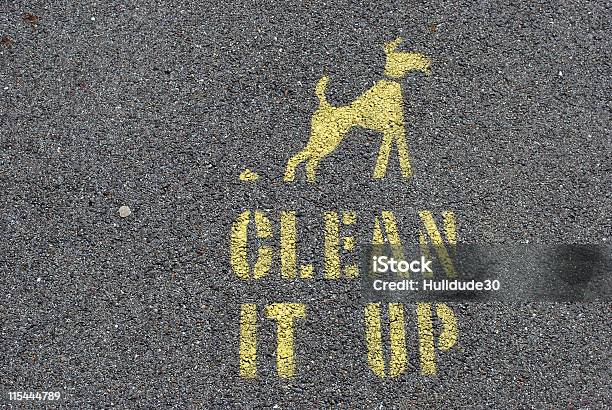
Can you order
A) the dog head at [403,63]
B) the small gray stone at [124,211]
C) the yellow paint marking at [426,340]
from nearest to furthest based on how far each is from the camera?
the yellow paint marking at [426,340] → the small gray stone at [124,211] → the dog head at [403,63]

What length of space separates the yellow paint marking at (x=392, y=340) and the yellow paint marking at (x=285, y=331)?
31 centimetres

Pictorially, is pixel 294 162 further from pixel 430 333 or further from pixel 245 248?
pixel 430 333

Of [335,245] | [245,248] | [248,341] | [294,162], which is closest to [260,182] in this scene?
[294,162]

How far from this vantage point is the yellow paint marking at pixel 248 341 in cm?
274

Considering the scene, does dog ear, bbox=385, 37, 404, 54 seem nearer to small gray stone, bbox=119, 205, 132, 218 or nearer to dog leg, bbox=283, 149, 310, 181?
dog leg, bbox=283, 149, 310, 181

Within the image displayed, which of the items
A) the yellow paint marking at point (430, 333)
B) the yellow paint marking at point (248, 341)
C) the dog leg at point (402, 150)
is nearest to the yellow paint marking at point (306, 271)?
the yellow paint marking at point (248, 341)

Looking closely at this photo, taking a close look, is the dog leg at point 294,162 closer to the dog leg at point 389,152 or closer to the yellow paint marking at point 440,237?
the dog leg at point 389,152

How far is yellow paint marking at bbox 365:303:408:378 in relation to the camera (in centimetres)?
273

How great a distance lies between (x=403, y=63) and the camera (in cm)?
299

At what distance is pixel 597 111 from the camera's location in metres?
2.94

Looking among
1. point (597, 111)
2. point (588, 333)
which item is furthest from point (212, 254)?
point (597, 111)

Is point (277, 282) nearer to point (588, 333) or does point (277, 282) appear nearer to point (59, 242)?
point (59, 242)

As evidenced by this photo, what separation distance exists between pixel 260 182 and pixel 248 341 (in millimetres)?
745

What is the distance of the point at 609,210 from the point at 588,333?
588 mm
